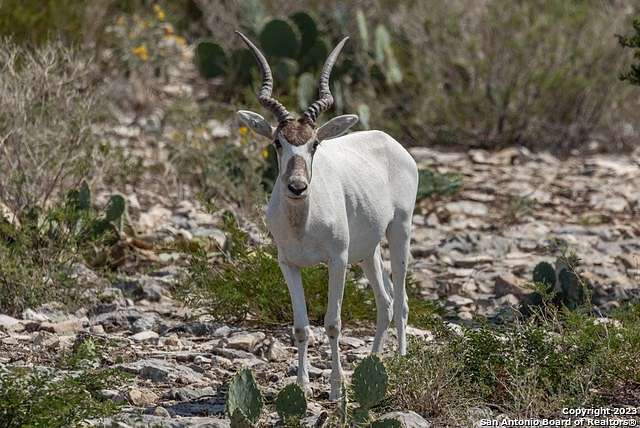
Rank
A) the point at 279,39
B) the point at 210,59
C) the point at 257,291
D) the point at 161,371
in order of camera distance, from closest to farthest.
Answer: the point at 161,371 → the point at 257,291 → the point at 279,39 → the point at 210,59

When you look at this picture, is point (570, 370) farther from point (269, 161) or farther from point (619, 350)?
point (269, 161)

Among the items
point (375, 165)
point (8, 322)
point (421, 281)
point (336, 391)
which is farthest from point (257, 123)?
point (421, 281)

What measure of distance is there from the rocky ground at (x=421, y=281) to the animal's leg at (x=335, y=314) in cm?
15

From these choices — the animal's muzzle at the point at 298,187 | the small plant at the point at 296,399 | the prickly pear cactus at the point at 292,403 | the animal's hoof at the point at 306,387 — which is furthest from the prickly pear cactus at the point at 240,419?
the animal's muzzle at the point at 298,187

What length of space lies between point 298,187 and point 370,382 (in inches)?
42.7

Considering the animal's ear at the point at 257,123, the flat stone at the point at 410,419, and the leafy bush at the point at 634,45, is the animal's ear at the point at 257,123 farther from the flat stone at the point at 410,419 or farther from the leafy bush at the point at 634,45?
the leafy bush at the point at 634,45

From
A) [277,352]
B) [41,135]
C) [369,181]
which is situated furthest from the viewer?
[41,135]

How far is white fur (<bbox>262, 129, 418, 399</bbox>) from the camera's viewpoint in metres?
6.85

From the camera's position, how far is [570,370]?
6887 mm

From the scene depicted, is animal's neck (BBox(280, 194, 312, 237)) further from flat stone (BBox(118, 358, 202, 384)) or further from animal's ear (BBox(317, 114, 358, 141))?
flat stone (BBox(118, 358, 202, 384))

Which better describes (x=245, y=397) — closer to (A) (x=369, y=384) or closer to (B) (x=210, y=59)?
(A) (x=369, y=384)

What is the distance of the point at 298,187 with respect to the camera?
21.2ft

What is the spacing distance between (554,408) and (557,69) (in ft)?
28.4

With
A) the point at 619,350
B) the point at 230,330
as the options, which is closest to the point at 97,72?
the point at 230,330
